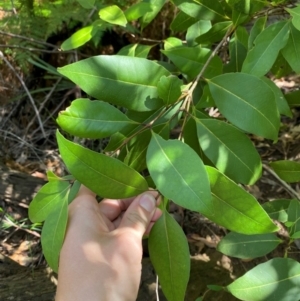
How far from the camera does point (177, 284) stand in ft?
2.98

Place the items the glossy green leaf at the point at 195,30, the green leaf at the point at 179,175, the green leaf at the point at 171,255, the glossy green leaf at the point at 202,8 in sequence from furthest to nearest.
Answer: the glossy green leaf at the point at 195,30
the glossy green leaf at the point at 202,8
the green leaf at the point at 171,255
the green leaf at the point at 179,175

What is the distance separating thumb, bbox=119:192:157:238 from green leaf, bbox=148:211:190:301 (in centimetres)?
8

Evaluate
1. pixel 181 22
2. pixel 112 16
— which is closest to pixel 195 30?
pixel 181 22

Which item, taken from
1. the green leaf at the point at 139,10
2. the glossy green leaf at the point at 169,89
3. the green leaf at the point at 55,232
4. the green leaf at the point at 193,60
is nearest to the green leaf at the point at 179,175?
the glossy green leaf at the point at 169,89

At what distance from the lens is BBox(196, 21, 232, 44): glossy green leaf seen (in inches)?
A: 46.3

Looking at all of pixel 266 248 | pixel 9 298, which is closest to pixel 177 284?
pixel 266 248

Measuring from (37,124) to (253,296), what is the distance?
1630 millimetres

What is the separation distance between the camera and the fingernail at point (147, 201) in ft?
3.27

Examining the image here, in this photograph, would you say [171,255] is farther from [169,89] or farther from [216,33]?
[216,33]

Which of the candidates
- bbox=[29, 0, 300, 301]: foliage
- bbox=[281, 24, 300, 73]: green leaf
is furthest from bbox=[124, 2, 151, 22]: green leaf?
bbox=[281, 24, 300, 73]: green leaf

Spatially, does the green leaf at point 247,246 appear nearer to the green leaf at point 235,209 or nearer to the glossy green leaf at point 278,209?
the glossy green leaf at point 278,209

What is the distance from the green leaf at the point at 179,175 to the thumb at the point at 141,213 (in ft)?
0.59

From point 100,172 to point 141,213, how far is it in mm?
207

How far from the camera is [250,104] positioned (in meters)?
0.96
